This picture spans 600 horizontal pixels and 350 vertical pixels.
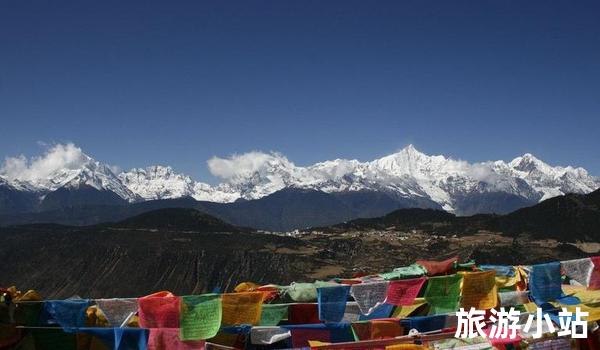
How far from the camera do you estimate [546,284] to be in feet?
42.3

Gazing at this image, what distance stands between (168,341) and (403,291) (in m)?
4.97

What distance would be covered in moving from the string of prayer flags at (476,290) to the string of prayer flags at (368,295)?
1.66m

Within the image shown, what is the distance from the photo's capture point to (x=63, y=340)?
36.2 feet

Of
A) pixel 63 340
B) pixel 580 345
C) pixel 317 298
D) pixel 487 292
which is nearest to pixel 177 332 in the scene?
pixel 63 340

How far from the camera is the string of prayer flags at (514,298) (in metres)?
12.9

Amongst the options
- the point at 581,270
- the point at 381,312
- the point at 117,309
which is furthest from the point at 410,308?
the point at 117,309

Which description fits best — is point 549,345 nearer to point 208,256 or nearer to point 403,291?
point 403,291

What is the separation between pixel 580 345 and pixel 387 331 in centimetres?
376

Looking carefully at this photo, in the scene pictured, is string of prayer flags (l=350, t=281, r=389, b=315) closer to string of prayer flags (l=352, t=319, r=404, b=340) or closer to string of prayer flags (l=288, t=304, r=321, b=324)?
string of prayer flags (l=352, t=319, r=404, b=340)

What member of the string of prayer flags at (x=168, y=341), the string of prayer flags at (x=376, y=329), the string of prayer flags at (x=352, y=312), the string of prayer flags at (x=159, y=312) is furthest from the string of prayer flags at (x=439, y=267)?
the string of prayer flags at (x=159, y=312)

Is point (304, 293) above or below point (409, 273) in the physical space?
below

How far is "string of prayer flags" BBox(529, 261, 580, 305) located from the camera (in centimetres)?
1286

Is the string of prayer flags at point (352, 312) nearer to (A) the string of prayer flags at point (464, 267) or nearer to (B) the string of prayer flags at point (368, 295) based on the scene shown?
(B) the string of prayer flags at point (368, 295)

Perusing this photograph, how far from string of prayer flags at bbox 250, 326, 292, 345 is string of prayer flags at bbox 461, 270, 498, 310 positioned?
3.89 metres
